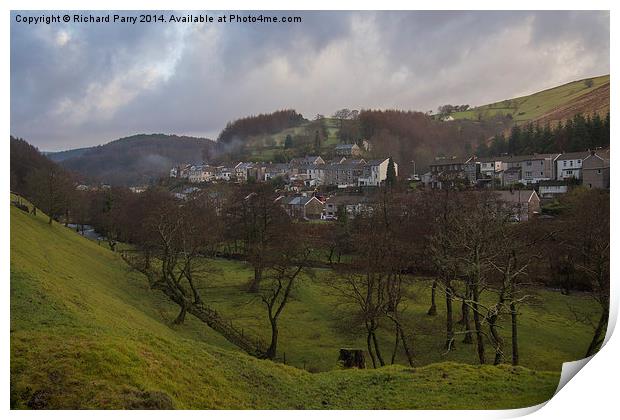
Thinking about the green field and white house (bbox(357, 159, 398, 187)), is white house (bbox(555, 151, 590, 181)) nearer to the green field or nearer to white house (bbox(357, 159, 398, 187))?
white house (bbox(357, 159, 398, 187))

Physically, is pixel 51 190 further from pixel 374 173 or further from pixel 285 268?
pixel 374 173

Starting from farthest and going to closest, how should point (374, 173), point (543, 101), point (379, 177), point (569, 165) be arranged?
point (374, 173)
point (379, 177)
point (543, 101)
point (569, 165)

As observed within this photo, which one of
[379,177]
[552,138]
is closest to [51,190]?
[379,177]

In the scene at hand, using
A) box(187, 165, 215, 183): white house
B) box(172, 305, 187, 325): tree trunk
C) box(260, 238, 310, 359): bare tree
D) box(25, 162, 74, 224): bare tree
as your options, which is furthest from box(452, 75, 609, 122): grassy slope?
box(25, 162, 74, 224): bare tree

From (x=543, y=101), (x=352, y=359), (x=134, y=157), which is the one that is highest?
(x=543, y=101)

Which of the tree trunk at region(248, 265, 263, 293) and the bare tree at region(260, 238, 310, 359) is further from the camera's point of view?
the tree trunk at region(248, 265, 263, 293)
